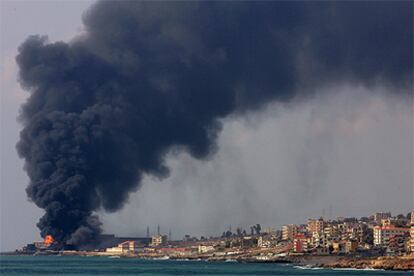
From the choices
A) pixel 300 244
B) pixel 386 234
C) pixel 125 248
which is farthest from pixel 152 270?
pixel 125 248

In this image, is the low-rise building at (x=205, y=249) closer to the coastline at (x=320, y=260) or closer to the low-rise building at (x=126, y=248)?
the coastline at (x=320, y=260)

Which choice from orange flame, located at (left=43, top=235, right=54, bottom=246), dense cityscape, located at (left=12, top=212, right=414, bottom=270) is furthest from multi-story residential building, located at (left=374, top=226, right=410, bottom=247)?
orange flame, located at (left=43, top=235, right=54, bottom=246)

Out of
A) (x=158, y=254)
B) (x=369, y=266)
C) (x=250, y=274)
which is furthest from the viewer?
(x=158, y=254)

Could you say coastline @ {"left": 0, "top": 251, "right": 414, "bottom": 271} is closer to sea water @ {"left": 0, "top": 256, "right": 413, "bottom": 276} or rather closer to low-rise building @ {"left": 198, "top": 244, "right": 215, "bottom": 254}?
sea water @ {"left": 0, "top": 256, "right": 413, "bottom": 276}

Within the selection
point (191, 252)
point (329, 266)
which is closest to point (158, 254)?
point (191, 252)

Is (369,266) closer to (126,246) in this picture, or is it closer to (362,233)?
(362,233)

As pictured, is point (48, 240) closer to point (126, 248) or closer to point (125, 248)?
point (125, 248)

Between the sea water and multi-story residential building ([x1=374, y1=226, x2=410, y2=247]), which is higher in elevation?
multi-story residential building ([x1=374, y1=226, x2=410, y2=247])

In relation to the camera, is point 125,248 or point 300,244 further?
point 125,248

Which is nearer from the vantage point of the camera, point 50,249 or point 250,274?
point 250,274
